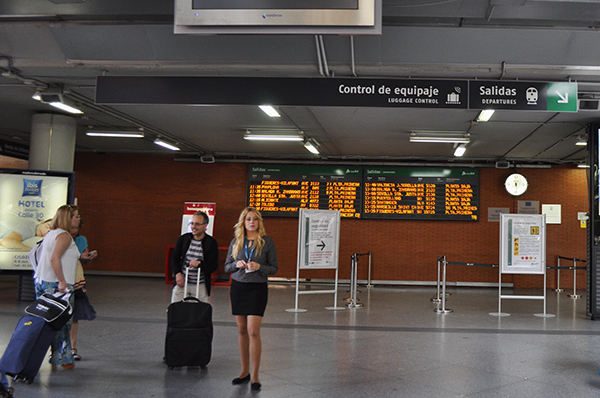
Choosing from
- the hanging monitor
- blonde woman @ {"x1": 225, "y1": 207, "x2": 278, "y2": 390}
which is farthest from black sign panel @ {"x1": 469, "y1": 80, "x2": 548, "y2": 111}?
blonde woman @ {"x1": 225, "y1": 207, "x2": 278, "y2": 390}

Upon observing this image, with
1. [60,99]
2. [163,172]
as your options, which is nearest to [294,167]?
[163,172]

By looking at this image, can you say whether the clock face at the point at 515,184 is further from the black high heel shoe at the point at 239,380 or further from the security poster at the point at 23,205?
the black high heel shoe at the point at 239,380

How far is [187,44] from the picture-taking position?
20.2 ft

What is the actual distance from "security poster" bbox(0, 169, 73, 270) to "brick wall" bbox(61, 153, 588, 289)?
189 inches

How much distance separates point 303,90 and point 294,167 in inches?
295

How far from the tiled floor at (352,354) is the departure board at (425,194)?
3909 millimetres

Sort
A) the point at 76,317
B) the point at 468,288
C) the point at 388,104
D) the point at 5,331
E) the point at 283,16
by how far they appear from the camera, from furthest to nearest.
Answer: the point at 468,288
the point at 5,331
the point at 388,104
the point at 76,317
the point at 283,16

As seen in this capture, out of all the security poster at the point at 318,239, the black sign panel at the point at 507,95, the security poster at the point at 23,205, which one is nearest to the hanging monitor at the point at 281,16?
the black sign panel at the point at 507,95

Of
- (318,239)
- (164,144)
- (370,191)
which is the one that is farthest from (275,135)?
(370,191)

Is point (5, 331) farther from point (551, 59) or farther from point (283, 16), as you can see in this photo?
point (551, 59)

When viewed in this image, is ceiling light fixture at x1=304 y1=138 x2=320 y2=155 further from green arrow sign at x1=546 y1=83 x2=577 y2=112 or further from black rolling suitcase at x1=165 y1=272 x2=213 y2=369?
black rolling suitcase at x1=165 y1=272 x2=213 y2=369

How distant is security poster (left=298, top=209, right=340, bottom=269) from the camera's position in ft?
29.3

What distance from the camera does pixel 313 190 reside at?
13.3m

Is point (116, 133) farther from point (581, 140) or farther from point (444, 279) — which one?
point (581, 140)
